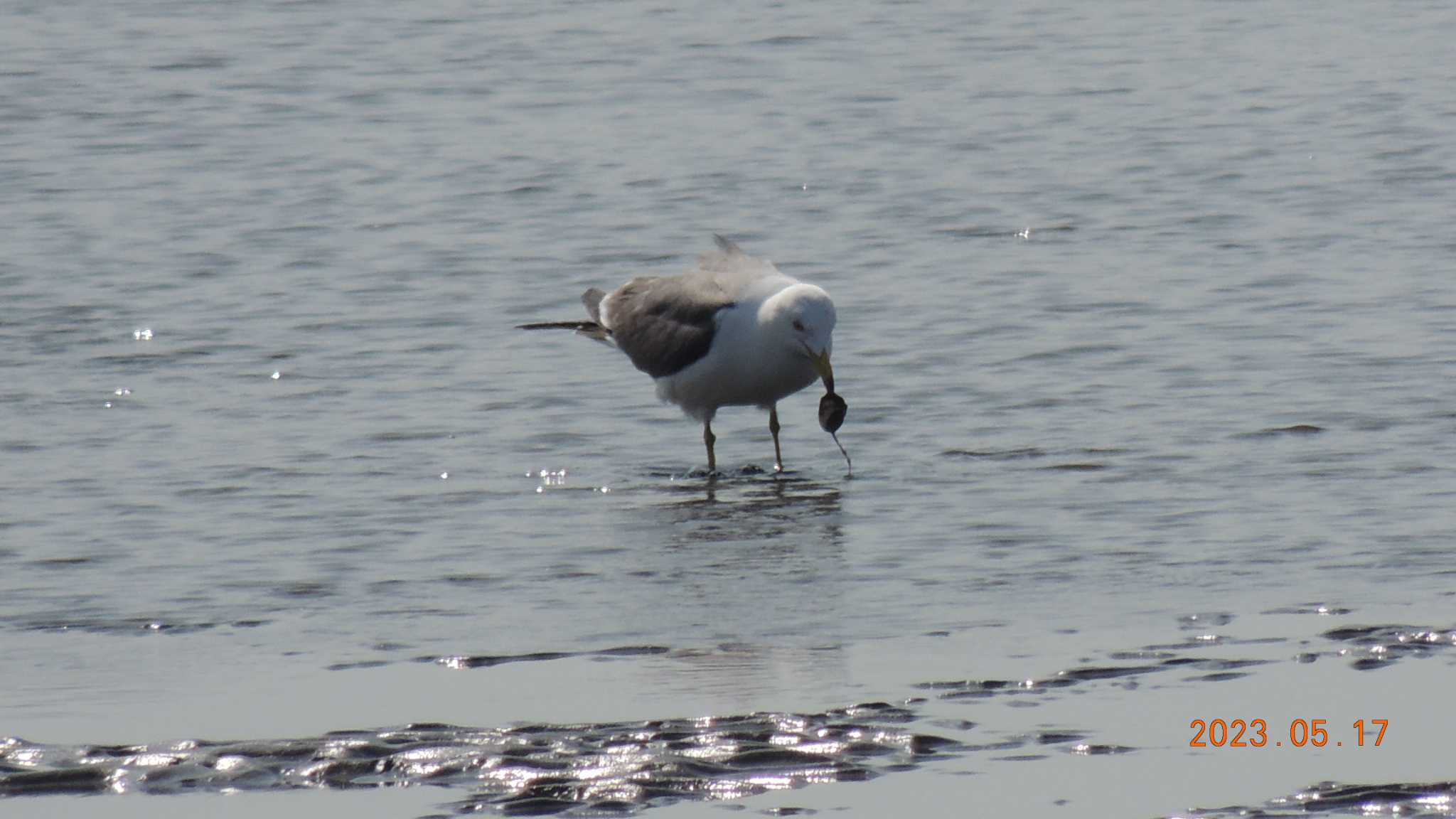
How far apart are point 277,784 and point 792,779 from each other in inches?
43.9

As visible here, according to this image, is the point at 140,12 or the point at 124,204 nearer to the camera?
the point at 124,204

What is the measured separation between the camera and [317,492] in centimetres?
977

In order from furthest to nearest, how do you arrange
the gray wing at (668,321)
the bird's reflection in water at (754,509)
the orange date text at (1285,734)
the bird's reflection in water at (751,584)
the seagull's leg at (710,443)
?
the gray wing at (668,321) → the seagull's leg at (710,443) → the bird's reflection in water at (754,509) → the bird's reflection in water at (751,584) → the orange date text at (1285,734)

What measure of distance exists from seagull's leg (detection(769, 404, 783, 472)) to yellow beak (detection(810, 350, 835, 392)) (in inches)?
15.3

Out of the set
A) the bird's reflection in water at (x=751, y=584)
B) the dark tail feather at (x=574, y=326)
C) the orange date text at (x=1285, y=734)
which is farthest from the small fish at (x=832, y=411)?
the orange date text at (x=1285, y=734)

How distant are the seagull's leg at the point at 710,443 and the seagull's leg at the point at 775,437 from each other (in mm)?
228

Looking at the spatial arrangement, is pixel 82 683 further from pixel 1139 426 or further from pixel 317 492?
pixel 1139 426

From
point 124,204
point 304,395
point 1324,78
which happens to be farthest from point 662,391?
point 1324,78

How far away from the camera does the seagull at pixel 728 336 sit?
1051 cm

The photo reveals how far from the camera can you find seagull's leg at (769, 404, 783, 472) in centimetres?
1068

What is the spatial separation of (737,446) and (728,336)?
26.2 inches

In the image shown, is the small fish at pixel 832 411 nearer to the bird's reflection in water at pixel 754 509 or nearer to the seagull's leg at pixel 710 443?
the bird's reflection in water at pixel 754 509

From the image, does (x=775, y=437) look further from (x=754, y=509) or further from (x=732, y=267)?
(x=754, y=509)

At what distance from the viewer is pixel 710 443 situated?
1080cm
